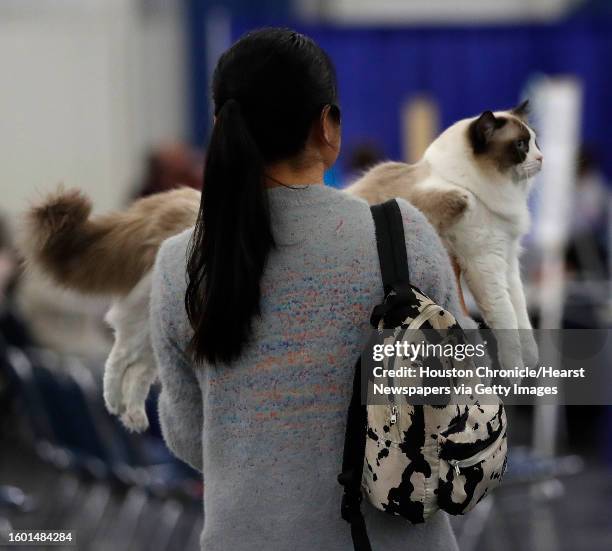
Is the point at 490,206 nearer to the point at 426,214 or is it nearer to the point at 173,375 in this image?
the point at 426,214

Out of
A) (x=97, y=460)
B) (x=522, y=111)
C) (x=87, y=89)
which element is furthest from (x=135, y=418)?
(x=87, y=89)

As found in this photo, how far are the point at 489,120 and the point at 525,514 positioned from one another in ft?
11.2

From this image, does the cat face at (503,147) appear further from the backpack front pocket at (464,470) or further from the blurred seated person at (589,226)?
the blurred seated person at (589,226)

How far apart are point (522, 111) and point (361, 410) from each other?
1.43ft

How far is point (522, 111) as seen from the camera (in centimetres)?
130

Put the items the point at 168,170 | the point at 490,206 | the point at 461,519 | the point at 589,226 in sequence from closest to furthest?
1. the point at 490,206
2. the point at 461,519
3. the point at 168,170
4. the point at 589,226

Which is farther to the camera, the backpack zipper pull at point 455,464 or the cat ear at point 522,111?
the cat ear at point 522,111

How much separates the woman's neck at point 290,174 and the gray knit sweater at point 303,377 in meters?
0.01

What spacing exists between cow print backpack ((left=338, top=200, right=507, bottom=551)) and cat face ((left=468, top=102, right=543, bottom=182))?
15 centimetres

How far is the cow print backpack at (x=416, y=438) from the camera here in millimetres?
1149

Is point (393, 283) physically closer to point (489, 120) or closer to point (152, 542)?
point (489, 120)

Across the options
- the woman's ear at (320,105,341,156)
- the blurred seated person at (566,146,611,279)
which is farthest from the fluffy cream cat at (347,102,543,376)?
the blurred seated person at (566,146,611,279)

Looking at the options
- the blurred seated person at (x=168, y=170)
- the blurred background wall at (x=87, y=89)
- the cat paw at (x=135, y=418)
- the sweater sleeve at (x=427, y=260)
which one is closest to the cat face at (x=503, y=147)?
the sweater sleeve at (x=427, y=260)

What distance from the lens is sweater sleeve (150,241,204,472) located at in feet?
4.12
